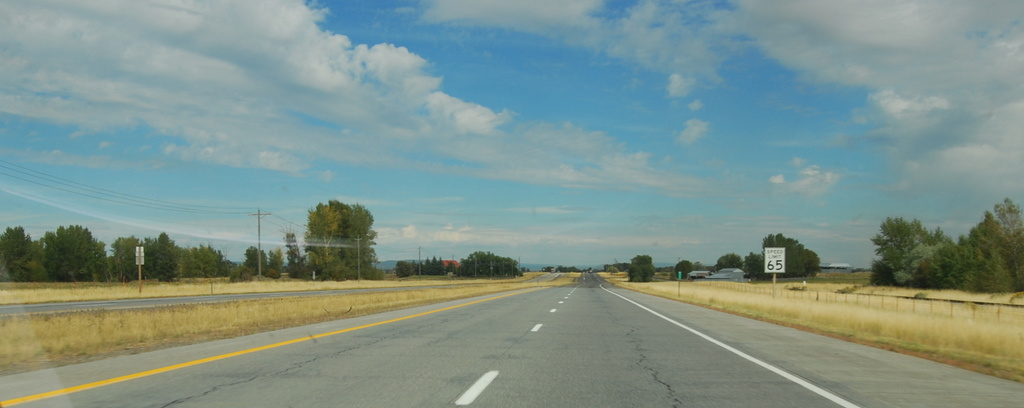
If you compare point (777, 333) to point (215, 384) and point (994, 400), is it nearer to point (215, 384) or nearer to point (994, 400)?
point (994, 400)

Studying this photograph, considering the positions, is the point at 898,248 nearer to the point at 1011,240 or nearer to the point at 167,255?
the point at 1011,240

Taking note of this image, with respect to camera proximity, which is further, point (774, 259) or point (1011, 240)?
point (1011, 240)

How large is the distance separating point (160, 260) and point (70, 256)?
13.2 metres

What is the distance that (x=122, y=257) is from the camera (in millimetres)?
105250

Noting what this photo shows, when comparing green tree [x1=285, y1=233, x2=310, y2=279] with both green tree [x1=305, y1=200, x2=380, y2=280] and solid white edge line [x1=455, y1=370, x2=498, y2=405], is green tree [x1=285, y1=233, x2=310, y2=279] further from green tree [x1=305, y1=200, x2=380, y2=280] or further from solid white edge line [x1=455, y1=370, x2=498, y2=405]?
solid white edge line [x1=455, y1=370, x2=498, y2=405]

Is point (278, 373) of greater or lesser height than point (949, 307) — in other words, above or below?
above

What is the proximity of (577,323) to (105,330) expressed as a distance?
12.4 metres

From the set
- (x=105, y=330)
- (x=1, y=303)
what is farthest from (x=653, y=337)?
(x=1, y=303)

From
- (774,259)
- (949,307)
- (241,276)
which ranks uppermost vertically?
(774,259)

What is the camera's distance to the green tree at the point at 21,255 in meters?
88.1

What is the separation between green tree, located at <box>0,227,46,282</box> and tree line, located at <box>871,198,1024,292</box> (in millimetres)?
119180

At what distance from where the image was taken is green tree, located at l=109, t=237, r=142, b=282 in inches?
4139

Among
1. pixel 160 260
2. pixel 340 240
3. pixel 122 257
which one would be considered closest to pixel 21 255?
pixel 122 257

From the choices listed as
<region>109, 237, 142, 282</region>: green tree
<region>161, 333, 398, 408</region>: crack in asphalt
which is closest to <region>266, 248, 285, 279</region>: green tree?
<region>109, 237, 142, 282</region>: green tree
